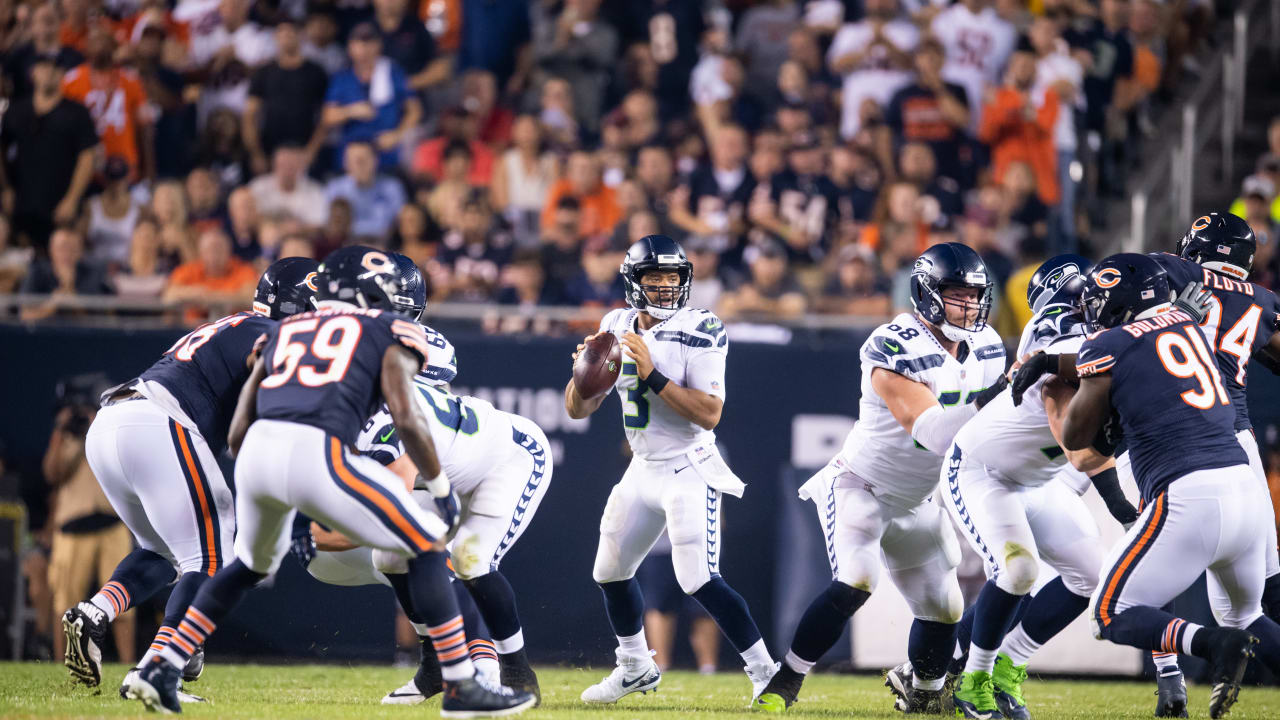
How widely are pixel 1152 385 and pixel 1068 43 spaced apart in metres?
7.88

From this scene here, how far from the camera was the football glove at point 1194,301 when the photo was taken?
6398 mm

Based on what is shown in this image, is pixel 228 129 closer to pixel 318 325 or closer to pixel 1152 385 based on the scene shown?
pixel 318 325

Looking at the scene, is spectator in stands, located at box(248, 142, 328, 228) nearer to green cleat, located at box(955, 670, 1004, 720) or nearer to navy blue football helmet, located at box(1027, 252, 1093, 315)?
navy blue football helmet, located at box(1027, 252, 1093, 315)

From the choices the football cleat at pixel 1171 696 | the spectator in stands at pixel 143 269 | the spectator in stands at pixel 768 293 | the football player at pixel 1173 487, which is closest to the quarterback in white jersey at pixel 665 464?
the football player at pixel 1173 487

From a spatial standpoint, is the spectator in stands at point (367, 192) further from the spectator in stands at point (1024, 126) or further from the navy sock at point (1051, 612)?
the navy sock at point (1051, 612)

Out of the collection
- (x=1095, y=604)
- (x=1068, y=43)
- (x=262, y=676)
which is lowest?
(x=262, y=676)

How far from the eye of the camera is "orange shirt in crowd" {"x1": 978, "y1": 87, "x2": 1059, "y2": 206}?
481 inches

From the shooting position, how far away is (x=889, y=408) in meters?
6.71

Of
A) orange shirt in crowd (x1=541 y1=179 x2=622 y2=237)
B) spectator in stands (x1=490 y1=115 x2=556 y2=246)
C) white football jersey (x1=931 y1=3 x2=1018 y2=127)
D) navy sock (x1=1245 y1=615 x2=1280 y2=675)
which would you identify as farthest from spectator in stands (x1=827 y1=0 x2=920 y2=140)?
navy sock (x1=1245 y1=615 x2=1280 y2=675)

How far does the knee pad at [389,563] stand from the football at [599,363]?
1.26 metres

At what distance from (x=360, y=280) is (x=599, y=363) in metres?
1.47

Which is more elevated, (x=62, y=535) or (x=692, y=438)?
(x=692, y=438)

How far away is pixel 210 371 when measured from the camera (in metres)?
6.90

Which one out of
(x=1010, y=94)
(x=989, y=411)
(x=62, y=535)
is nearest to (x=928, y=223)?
(x=1010, y=94)
